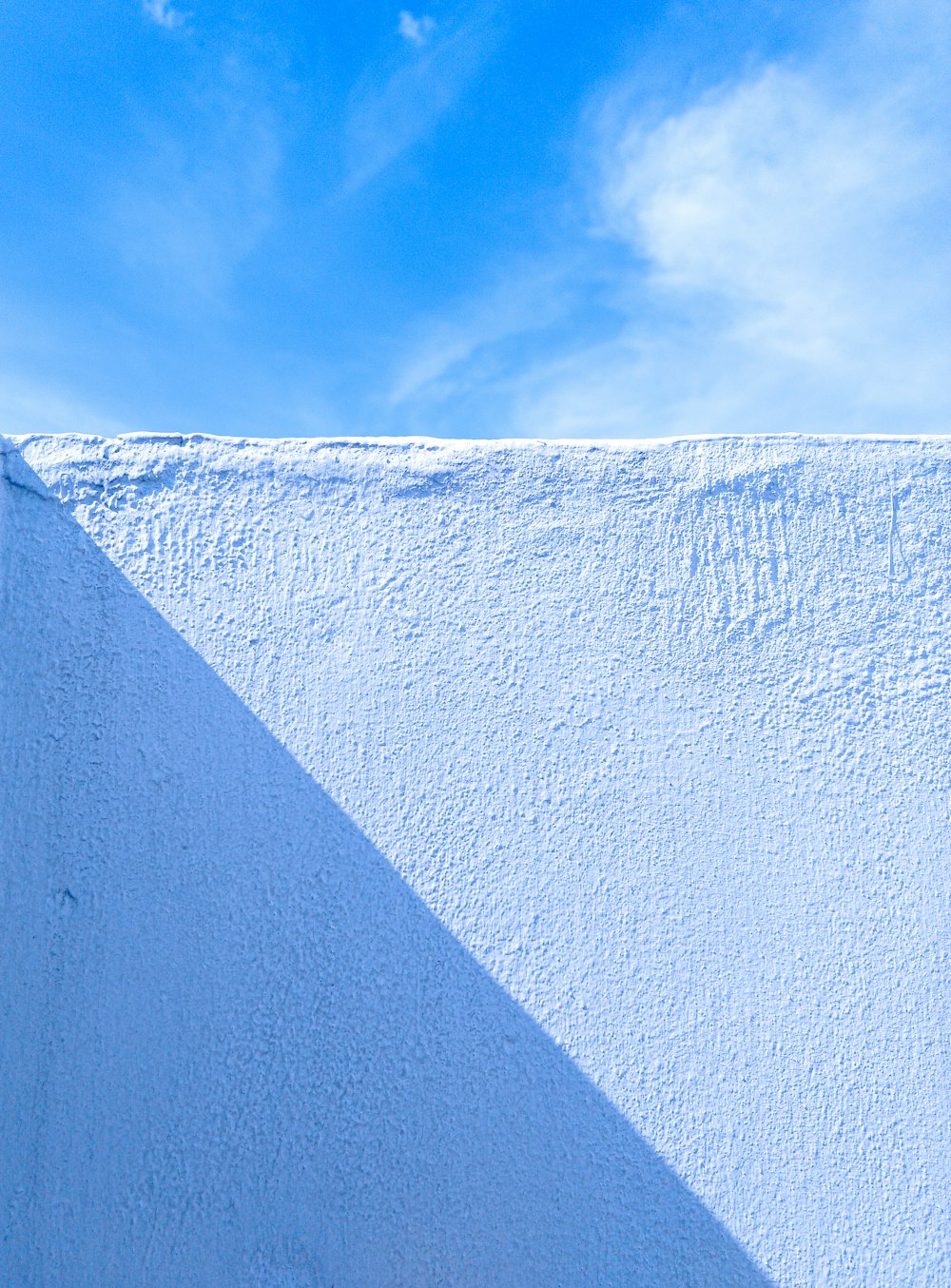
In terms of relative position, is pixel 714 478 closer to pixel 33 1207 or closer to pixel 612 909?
Answer: pixel 612 909

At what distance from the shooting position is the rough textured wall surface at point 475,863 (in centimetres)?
207

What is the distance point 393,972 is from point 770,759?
1076 mm

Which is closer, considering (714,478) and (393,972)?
(393,972)

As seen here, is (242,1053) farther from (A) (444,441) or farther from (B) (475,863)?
(A) (444,441)

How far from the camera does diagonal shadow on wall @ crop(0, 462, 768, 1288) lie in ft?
6.74

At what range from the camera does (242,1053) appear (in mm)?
2123

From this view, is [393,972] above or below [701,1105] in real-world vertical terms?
above

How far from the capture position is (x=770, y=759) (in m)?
2.25

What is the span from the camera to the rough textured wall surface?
2.07 metres

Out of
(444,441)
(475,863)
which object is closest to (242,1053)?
(475,863)

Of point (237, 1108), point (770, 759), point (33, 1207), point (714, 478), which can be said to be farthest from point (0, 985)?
point (714, 478)

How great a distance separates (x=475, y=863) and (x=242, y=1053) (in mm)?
712

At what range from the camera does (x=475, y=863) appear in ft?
7.22

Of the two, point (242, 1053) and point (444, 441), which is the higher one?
point (444, 441)
